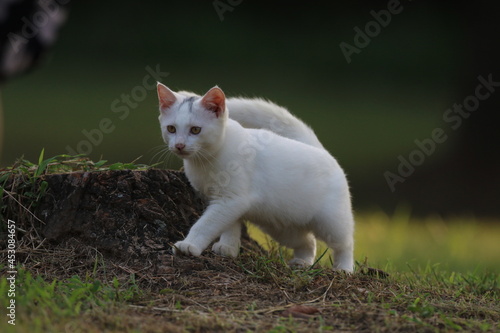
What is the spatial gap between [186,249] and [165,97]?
3.03 feet

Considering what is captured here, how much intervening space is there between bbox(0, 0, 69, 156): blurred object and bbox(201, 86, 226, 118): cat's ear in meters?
2.98

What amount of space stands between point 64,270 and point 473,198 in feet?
23.3

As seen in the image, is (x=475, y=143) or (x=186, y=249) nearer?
(x=186, y=249)

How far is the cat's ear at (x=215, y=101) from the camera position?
4.04 metres

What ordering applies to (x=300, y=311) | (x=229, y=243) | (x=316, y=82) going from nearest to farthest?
(x=300, y=311), (x=229, y=243), (x=316, y=82)

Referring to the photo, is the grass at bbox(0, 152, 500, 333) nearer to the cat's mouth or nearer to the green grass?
the cat's mouth

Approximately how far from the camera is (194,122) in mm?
4043

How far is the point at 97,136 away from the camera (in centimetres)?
931

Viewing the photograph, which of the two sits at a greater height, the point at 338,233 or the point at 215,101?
the point at 215,101

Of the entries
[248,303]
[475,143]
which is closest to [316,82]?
[475,143]

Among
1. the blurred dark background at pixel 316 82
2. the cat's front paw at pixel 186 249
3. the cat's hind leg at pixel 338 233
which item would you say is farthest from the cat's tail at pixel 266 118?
the blurred dark background at pixel 316 82

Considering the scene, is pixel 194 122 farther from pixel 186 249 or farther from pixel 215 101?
pixel 186 249

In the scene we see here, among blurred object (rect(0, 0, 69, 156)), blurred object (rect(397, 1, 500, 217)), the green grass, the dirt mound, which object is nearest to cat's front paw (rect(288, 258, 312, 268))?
the green grass

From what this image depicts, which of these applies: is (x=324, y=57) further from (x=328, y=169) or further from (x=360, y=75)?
(x=328, y=169)
